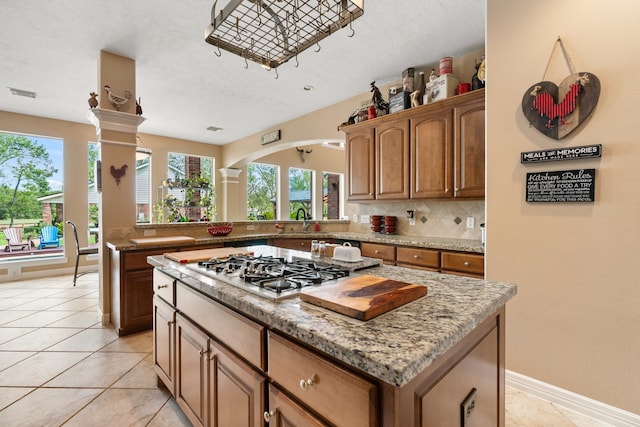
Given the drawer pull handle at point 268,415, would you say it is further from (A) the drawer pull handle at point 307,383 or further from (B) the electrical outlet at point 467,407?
(B) the electrical outlet at point 467,407

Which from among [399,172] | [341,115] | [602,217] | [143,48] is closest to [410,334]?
[602,217]

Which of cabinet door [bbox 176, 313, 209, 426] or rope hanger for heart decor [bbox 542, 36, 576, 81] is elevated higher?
rope hanger for heart decor [bbox 542, 36, 576, 81]

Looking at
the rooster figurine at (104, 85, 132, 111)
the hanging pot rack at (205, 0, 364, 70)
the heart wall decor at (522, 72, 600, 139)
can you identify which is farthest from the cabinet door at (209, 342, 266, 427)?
the rooster figurine at (104, 85, 132, 111)

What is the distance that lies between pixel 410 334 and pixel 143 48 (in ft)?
11.7

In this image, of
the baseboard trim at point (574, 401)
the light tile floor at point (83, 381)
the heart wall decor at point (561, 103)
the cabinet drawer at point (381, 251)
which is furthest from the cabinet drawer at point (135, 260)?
the heart wall decor at point (561, 103)

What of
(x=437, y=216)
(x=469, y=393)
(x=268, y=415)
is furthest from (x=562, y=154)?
(x=268, y=415)

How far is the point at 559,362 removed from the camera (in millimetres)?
1844

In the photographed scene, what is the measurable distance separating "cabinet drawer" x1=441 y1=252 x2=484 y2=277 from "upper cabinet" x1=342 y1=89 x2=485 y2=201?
568 mm

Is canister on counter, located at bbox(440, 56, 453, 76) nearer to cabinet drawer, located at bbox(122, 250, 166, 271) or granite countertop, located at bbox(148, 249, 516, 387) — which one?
granite countertop, located at bbox(148, 249, 516, 387)

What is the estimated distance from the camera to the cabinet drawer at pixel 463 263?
2.52 m

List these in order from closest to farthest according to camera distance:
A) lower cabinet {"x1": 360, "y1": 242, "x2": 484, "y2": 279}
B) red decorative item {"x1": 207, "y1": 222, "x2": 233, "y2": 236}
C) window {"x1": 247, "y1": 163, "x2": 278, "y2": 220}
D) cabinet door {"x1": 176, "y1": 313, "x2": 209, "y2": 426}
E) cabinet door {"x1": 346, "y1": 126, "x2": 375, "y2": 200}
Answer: cabinet door {"x1": 176, "y1": 313, "x2": 209, "y2": 426} < lower cabinet {"x1": 360, "y1": 242, "x2": 484, "y2": 279} < cabinet door {"x1": 346, "y1": 126, "x2": 375, "y2": 200} < red decorative item {"x1": 207, "y1": 222, "x2": 233, "y2": 236} < window {"x1": 247, "y1": 163, "x2": 278, "y2": 220}

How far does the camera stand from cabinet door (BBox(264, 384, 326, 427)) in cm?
81

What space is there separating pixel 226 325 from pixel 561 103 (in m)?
2.18

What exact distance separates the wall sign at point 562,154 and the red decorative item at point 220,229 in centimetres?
321
